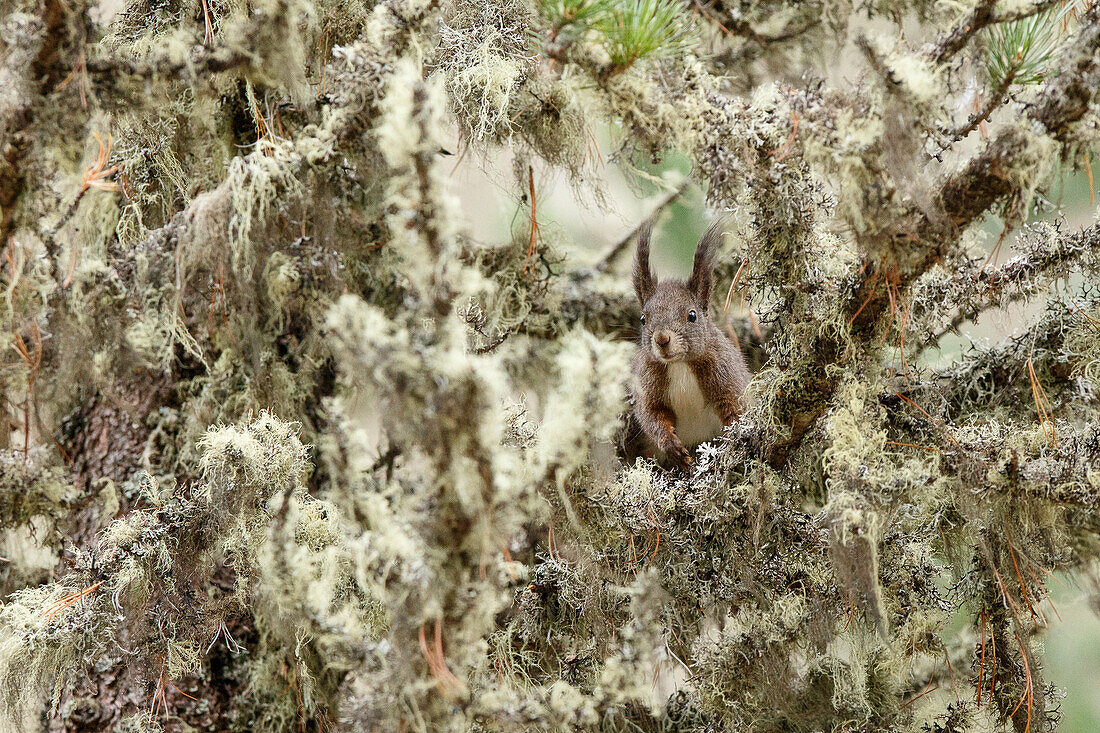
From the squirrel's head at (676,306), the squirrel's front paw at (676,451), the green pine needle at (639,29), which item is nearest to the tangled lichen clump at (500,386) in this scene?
the green pine needle at (639,29)

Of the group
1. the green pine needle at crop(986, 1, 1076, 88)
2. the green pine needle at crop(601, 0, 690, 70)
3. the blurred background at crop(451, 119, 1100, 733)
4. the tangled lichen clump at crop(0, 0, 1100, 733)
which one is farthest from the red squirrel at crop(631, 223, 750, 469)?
the green pine needle at crop(986, 1, 1076, 88)

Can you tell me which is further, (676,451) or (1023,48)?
(676,451)

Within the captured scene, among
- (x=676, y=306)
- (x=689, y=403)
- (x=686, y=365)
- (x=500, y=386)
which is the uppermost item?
(x=676, y=306)

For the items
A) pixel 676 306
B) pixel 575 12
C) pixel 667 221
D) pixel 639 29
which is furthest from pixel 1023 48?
pixel 667 221

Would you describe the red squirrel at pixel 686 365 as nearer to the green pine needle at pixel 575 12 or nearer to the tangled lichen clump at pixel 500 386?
the tangled lichen clump at pixel 500 386

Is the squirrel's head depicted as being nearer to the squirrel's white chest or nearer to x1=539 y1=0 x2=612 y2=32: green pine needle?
the squirrel's white chest

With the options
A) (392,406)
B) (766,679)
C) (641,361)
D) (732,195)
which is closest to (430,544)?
(392,406)

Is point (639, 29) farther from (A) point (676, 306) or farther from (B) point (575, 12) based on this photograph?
(A) point (676, 306)
